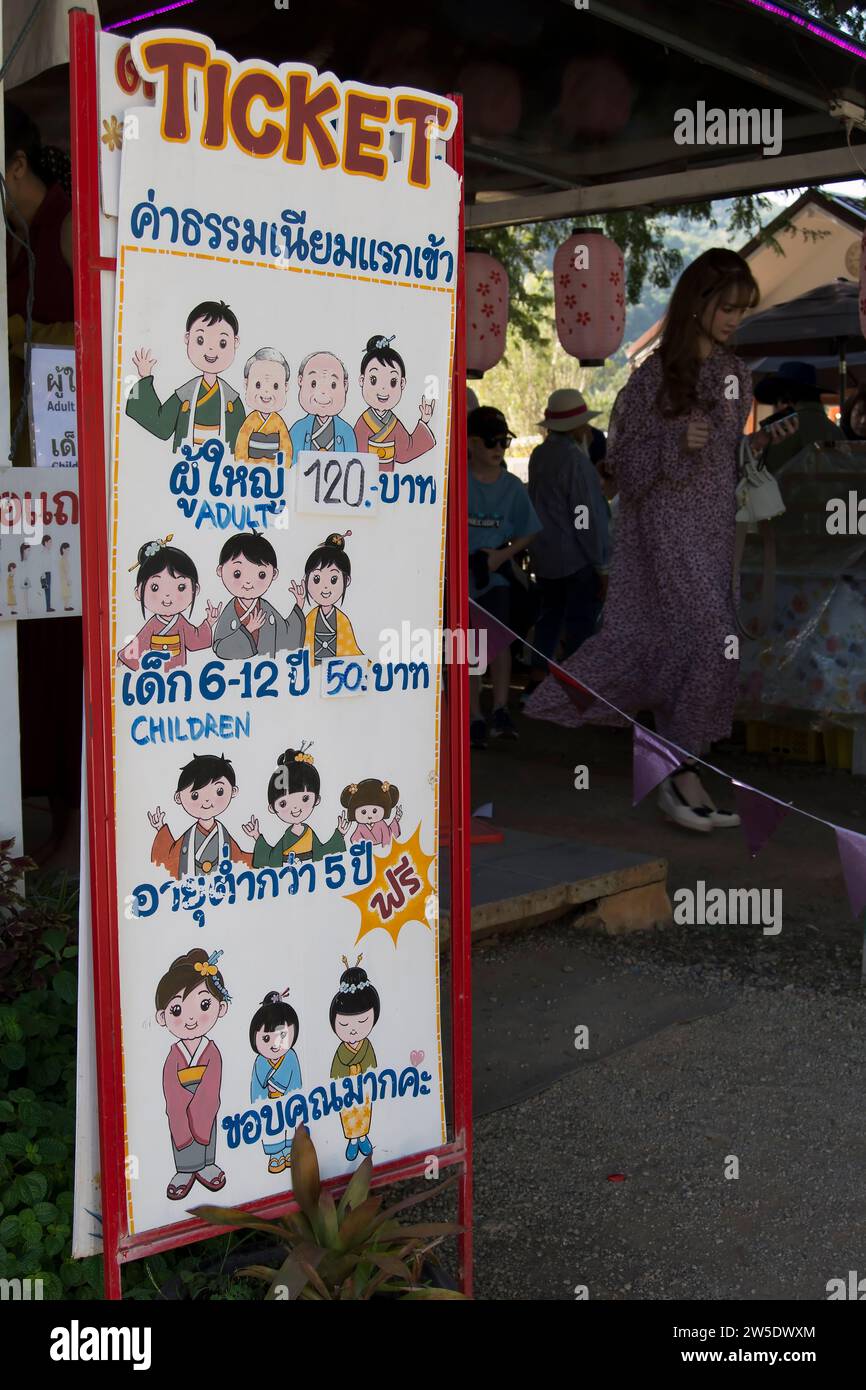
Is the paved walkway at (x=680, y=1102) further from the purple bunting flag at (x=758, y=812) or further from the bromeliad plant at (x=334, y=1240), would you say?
the purple bunting flag at (x=758, y=812)

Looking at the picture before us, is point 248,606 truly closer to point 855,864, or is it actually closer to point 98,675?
point 98,675

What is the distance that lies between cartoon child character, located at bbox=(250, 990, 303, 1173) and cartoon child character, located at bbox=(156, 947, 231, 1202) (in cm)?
8

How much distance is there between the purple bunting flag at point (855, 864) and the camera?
12.4 ft

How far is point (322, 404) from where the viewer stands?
2.46 metres

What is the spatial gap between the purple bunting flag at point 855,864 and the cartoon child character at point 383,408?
182 cm

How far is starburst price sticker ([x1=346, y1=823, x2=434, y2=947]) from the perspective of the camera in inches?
104

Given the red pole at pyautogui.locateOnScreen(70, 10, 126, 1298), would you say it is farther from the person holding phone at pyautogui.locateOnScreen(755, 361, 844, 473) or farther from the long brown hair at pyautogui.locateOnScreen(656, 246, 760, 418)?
the person holding phone at pyautogui.locateOnScreen(755, 361, 844, 473)

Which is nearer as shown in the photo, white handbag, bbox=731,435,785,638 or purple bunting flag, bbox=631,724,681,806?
purple bunting flag, bbox=631,724,681,806

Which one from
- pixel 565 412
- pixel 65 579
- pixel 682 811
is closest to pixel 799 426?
pixel 565 412

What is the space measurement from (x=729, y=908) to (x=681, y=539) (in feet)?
5.30

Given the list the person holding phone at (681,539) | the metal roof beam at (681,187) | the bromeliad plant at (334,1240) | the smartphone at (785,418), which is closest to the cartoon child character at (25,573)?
the bromeliad plant at (334,1240)

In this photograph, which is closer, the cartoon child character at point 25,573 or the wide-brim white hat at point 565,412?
the cartoon child character at point 25,573

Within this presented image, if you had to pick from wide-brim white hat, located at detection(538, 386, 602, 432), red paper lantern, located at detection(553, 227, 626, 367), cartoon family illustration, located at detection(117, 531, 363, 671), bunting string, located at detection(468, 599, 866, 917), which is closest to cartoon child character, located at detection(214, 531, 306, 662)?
cartoon family illustration, located at detection(117, 531, 363, 671)

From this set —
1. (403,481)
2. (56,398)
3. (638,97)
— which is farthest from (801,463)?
(403,481)
